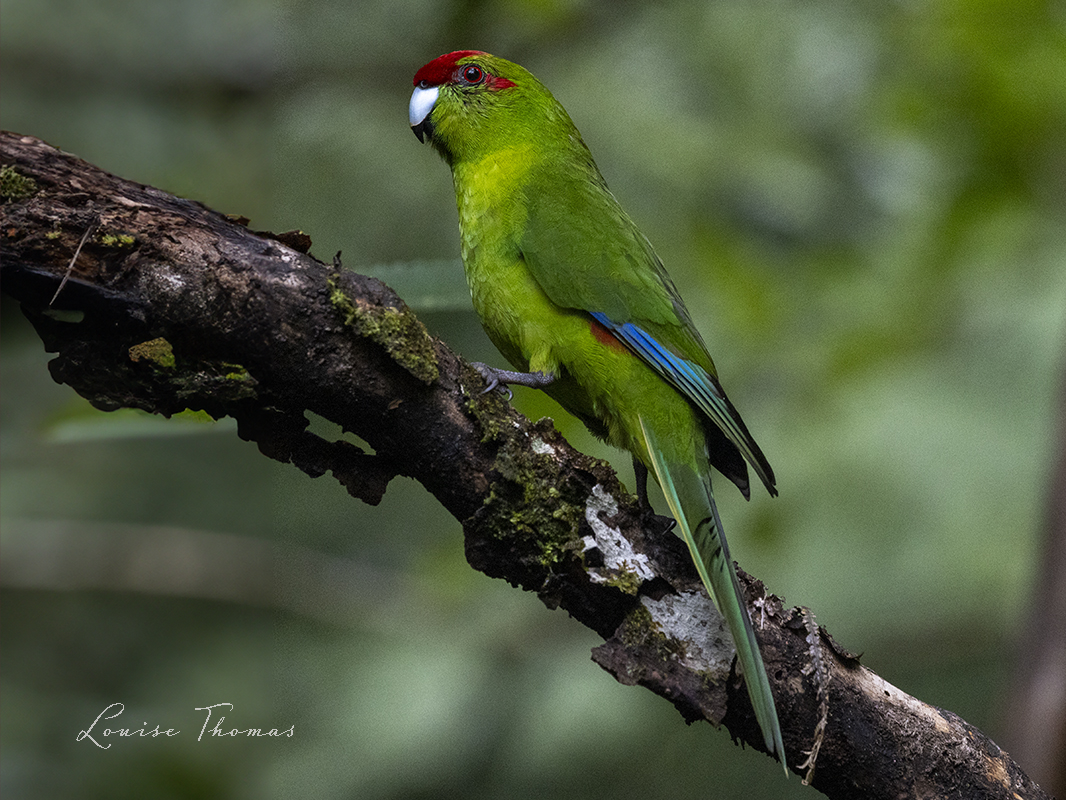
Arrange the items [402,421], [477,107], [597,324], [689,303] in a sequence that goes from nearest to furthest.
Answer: [402,421] → [597,324] → [477,107] → [689,303]

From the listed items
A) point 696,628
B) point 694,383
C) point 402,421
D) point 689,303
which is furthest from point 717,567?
point 689,303

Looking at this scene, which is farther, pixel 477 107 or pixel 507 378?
pixel 477 107

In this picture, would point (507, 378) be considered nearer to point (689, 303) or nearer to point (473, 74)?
point (473, 74)

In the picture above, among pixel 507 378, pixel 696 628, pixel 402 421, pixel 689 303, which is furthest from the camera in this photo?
pixel 689 303

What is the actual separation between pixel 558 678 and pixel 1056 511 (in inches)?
89.0

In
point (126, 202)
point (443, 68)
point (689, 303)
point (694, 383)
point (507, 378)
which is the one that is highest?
point (689, 303)

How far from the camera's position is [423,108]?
11.8ft

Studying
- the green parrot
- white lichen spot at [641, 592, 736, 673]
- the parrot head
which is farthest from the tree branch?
the parrot head

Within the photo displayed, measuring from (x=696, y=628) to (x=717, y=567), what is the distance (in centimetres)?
15

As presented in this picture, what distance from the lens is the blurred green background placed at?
13.8 ft

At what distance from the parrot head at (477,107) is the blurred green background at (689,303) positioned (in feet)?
2.29

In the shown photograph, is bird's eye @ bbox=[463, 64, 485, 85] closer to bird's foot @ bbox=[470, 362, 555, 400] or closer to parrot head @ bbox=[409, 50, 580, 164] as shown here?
parrot head @ bbox=[409, 50, 580, 164]

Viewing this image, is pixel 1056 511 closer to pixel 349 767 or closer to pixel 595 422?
pixel 595 422

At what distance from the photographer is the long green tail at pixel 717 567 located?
2.08 metres
